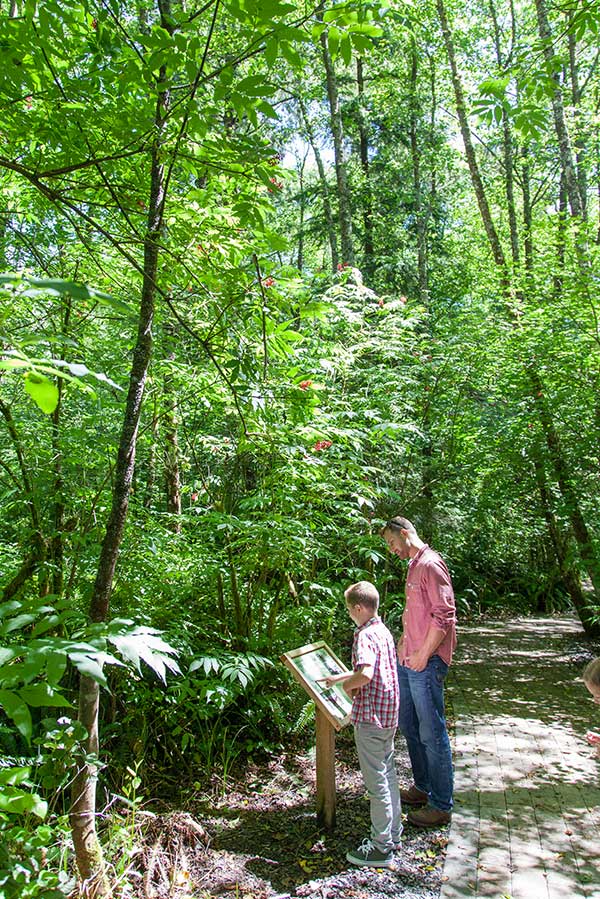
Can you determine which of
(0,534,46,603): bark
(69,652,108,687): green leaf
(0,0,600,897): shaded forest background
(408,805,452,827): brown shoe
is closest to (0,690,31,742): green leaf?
(0,0,600,897): shaded forest background

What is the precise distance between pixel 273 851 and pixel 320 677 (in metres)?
1.02

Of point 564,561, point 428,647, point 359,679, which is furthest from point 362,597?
point 564,561

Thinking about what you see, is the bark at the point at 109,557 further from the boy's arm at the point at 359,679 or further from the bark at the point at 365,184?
the bark at the point at 365,184

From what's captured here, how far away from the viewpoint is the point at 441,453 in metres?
9.20

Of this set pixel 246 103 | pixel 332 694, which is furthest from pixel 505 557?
pixel 246 103

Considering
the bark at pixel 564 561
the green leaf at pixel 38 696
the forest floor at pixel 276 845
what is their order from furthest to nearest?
the bark at pixel 564 561 → the forest floor at pixel 276 845 → the green leaf at pixel 38 696

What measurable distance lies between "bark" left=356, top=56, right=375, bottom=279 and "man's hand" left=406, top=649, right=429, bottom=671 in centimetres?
1344

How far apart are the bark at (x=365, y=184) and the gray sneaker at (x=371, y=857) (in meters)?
14.3

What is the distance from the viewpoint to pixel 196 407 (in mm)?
5309

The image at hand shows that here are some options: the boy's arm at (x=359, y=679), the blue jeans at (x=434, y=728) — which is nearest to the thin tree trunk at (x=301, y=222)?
the blue jeans at (x=434, y=728)

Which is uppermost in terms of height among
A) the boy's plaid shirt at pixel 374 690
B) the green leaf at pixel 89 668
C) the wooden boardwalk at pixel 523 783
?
the green leaf at pixel 89 668

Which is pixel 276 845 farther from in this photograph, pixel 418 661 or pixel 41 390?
pixel 41 390

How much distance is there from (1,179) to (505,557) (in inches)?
457

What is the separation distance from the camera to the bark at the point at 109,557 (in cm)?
272
